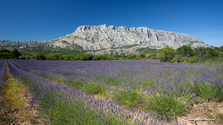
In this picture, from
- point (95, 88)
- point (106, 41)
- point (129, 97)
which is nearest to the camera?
point (129, 97)

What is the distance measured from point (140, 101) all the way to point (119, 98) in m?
0.59

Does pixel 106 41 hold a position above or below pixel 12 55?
above

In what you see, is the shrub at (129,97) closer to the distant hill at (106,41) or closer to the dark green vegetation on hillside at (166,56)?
the dark green vegetation on hillside at (166,56)

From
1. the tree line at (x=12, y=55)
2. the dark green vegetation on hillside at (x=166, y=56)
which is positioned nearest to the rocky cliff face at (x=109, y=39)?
the dark green vegetation on hillside at (x=166, y=56)

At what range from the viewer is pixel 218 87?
2.12 metres

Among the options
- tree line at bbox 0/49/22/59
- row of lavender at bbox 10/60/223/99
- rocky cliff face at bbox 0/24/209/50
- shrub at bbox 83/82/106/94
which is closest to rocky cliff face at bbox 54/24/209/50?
rocky cliff face at bbox 0/24/209/50

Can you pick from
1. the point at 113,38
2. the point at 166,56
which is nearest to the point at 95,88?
the point at 166,56

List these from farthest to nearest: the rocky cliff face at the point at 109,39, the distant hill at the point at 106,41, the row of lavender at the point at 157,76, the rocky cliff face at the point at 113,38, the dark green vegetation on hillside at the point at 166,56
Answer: the rocky cliff face at the point at 113,38 < the rocky cliff face at the point at 109,39 < the distant hill at the point at 106,41 < the dark green vegetation on hillside at the point at 166,56 < the row of lavender at the point at 157,76

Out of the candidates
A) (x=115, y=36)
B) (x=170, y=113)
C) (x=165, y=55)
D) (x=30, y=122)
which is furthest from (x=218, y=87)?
(x=115, y=36)

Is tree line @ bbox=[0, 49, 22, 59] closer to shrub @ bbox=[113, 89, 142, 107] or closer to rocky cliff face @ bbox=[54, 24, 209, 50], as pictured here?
rocky cliff face @ bbox=[54, 24, 209, 50]

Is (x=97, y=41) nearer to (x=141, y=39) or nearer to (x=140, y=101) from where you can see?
(x=141, y=39)

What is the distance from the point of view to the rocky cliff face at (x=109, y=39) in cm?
14525

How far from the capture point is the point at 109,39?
517 ft

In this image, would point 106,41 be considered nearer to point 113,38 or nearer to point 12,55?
point 113,38
